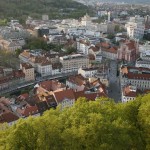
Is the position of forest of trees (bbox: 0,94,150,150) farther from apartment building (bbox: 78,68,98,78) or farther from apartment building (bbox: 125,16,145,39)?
apartment building (bbox: 125,16,145,39)

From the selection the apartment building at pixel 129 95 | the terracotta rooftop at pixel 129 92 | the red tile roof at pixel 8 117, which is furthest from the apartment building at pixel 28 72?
the red tile roof at pixel 8 117

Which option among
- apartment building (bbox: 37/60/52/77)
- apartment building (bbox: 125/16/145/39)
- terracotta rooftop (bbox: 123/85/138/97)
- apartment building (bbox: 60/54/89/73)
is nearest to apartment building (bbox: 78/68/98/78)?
apartment building (bbox: 60/54/89/73)

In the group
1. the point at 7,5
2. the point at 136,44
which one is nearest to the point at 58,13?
the point at 7,5

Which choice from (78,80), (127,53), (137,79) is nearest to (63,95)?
(78,80)

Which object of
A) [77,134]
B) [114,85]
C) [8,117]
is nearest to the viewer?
[77,134]

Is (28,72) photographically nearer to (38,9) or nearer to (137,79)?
(137,79)

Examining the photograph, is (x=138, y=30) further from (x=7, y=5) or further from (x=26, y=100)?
(x=26, y=100)
